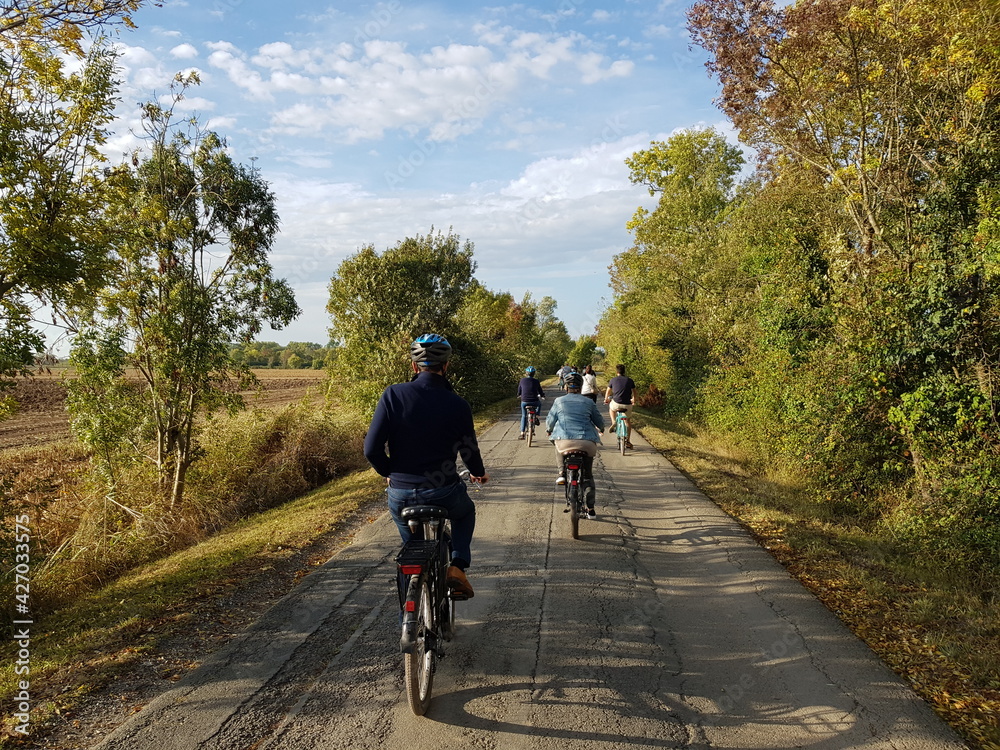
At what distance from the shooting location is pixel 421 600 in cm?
361

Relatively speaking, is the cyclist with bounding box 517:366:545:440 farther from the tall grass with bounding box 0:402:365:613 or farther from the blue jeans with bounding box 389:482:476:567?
the blue jeans with bounding box 389:482:476:567

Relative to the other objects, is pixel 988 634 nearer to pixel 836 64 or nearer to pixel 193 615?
pixel 193 615

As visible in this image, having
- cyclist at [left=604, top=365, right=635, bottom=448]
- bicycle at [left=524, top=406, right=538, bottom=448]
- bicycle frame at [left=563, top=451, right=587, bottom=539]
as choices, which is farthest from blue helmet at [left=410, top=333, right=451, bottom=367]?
bicycle at [left=524, top=406, right=538, bottom=448]

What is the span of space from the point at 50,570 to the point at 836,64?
14416 mm

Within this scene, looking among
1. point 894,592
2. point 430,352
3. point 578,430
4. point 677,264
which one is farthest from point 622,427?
point 677,264

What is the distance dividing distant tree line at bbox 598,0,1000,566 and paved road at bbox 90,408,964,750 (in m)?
5.05

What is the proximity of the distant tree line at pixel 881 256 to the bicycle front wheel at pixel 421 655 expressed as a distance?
788 cm

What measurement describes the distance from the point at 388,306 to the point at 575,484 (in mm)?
17485

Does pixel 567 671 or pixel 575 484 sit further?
pixel 575 484

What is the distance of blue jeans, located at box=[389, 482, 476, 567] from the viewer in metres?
3.91

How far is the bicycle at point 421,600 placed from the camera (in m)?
3.39

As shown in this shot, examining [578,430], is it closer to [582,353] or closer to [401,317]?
[401,317]

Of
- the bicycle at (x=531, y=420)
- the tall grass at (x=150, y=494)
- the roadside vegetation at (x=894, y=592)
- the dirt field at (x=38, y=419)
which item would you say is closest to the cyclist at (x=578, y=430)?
the roadside vegetation at (x=894, y=592)
